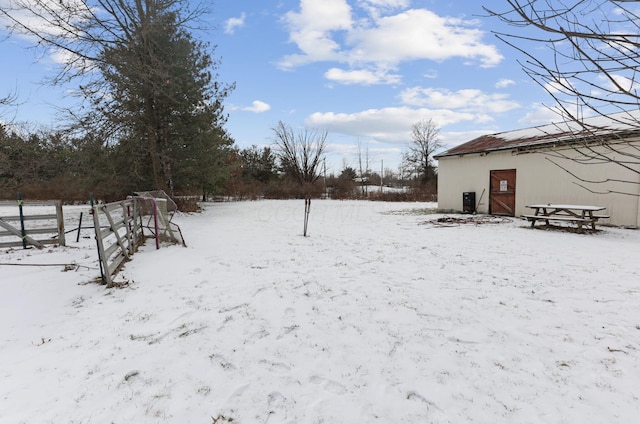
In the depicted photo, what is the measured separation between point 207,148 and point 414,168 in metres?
33.1

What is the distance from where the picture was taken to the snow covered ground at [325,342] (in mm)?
2295

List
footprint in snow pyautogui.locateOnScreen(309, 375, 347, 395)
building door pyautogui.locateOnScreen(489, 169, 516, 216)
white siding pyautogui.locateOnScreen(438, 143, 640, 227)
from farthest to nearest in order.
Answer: building door pyautogui.locateOnScreen(489, 169, 516, 216) → white siding pyautogui.locateOnScreen(438, 143, 640, 227) → footprint in snow pyautogui.locateOnScreen(309, 375, 347, 395)

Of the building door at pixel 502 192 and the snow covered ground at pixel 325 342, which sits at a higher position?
the building door at pixel 502 192

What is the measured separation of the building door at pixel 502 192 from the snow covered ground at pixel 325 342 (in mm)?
7541

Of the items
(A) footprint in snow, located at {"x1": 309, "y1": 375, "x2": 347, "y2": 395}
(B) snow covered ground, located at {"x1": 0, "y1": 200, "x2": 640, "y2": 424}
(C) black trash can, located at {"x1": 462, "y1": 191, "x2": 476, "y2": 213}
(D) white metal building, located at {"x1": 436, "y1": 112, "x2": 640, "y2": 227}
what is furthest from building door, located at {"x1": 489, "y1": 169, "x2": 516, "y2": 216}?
(A) footprint in snow, located at {"x1": 309, "y1": 375, "x2": 347, "y2": 395}

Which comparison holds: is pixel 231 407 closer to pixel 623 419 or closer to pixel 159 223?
pixel 623 419

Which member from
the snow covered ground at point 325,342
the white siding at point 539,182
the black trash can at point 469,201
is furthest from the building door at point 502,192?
the snow covered ground at point 325,342

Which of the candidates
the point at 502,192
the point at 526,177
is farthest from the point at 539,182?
the point at 502,192

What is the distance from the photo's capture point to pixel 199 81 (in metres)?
14.5

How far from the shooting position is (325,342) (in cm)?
317

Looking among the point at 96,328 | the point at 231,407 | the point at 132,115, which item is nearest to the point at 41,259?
the point at 96,328

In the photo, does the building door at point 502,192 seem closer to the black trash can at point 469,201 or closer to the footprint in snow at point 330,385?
the black trash can at point 469,201

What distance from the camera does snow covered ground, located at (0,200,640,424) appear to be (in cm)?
229

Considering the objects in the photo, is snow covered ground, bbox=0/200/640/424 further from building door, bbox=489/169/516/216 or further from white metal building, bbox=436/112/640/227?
building door, bbox=489/169/516/216
